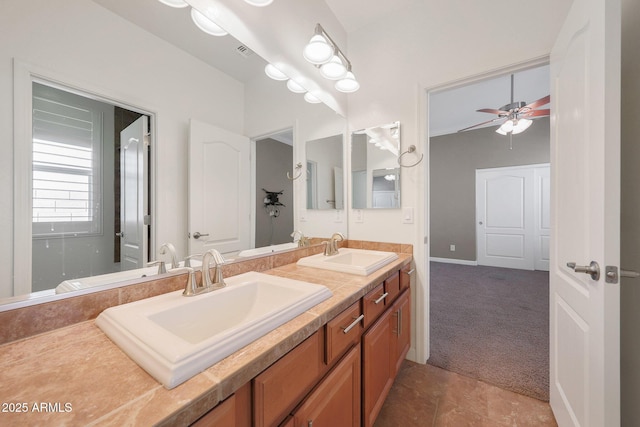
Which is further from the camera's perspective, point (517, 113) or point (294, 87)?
point (517, 113)

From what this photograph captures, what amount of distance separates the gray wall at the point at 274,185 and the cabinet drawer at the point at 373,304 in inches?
27.0

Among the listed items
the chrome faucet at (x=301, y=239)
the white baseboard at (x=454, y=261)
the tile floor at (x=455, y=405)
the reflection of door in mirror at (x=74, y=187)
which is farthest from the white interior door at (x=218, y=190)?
the white baseboard at (x=454, y=261)

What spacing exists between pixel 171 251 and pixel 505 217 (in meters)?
5.57

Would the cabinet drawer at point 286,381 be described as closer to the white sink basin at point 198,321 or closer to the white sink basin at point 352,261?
the white sink basin at point 198,321

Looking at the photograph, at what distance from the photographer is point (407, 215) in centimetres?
189

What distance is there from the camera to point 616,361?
0.83 metres

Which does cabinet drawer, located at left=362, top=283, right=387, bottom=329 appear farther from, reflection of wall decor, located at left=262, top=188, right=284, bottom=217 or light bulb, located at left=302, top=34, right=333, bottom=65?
light bulb, located at left=302, top=34, right=333, bottom=65

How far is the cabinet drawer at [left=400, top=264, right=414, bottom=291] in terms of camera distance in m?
1.65

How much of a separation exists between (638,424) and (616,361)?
428mm

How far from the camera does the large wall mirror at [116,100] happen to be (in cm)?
68

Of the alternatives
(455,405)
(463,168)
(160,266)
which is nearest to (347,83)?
(160,266)

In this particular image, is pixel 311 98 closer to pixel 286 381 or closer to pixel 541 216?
pixel 286 381

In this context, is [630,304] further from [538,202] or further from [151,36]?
[538,202]

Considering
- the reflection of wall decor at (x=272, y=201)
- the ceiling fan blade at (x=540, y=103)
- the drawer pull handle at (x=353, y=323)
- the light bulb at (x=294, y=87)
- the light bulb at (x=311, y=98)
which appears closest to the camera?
the drawer pull handle at (x=353, y=323)
